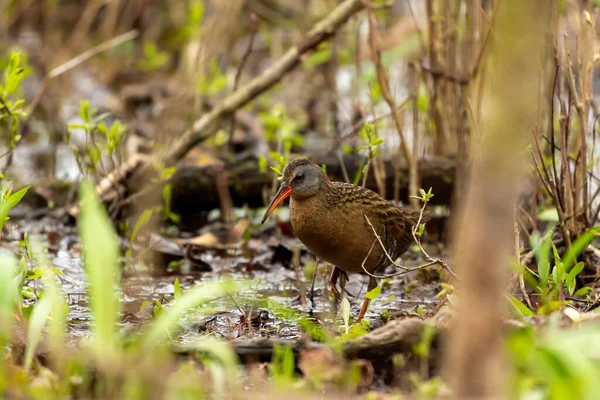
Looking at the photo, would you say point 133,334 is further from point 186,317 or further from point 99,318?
point 99,318

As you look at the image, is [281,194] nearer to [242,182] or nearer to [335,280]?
[335,280]

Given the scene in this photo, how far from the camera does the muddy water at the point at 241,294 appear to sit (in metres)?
3.80

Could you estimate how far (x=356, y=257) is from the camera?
4.16 m

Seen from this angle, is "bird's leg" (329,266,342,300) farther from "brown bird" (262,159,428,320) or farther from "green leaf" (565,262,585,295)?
"green leaf" (565,262,585,295)

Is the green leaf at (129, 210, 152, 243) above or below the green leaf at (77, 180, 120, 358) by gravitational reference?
below

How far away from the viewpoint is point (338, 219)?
13.6ft

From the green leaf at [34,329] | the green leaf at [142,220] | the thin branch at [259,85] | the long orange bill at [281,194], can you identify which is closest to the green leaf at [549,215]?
the long orange bill at [281,194]

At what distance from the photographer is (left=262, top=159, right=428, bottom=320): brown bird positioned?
412 centimetres

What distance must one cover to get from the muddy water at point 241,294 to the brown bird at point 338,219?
193 millimetres

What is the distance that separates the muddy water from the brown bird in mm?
193

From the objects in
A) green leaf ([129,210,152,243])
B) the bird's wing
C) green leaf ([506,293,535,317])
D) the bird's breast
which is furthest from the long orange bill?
green leaf ([506,293,535,317])

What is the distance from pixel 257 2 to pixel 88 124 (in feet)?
14.5

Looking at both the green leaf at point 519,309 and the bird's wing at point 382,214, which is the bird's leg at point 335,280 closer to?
the bird's wing at point 382,214

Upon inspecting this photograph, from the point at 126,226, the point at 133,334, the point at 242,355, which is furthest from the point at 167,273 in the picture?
the point at 242,355
